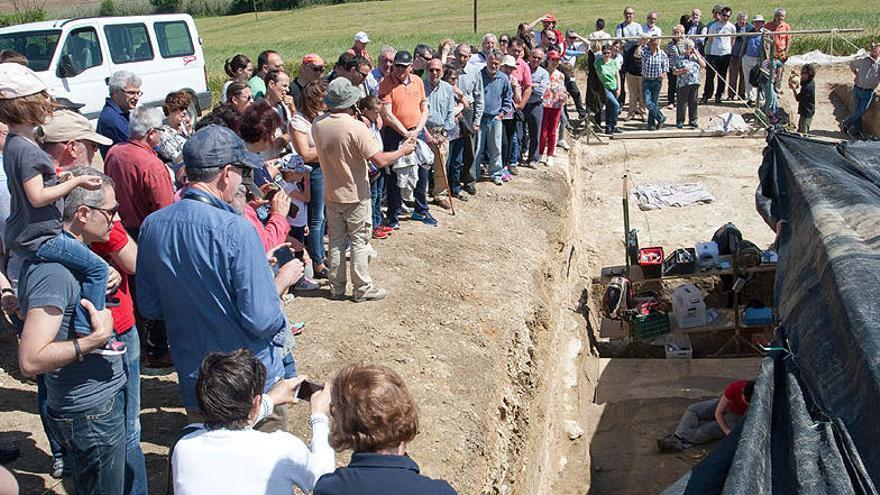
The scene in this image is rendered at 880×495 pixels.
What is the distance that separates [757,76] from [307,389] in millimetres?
16205

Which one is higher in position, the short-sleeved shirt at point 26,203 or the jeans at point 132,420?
the short-sleeved shirt at point 26,203

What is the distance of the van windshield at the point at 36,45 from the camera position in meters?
13.9

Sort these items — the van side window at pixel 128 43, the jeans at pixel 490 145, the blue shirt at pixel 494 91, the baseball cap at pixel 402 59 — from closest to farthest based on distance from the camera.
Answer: the baseball cap at pixel 402 59
the blue shirt at pixel 494 91
the jeans at pixel 490 145
the van side window at pixel 128 43

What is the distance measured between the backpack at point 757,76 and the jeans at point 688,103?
4.21 ft

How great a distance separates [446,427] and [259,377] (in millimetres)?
3005

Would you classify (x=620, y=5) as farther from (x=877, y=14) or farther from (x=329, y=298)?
(x=329, y=298)

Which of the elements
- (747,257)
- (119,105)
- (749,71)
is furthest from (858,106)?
(119,105)

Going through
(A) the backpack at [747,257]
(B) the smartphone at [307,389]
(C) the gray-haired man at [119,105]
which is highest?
(C) the gray-haired man at [119,105]

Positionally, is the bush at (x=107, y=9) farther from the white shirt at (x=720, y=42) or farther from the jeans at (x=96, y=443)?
the jeans at (x=96, y=443)

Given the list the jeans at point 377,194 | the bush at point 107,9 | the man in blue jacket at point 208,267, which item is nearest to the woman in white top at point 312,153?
the jeans at point 377,194

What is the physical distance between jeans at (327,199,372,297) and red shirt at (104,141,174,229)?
1639 mm

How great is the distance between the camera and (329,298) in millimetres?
7461

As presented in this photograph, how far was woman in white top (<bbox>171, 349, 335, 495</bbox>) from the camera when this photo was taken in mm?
3027

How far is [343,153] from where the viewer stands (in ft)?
22.2
